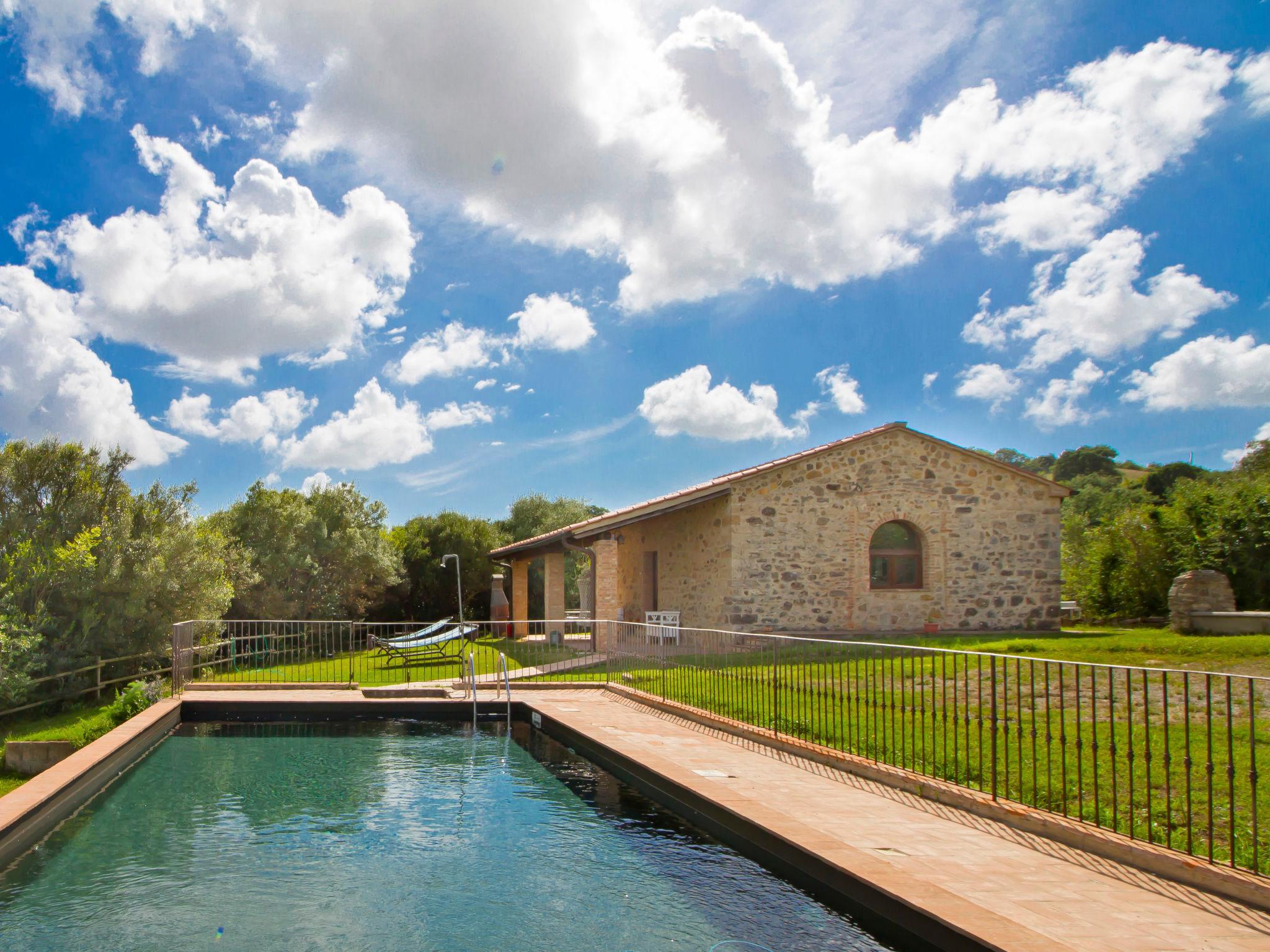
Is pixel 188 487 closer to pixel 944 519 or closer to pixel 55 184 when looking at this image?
pixel 55 184

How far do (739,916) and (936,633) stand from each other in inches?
555

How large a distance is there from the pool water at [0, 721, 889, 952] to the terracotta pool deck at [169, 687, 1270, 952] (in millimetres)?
371

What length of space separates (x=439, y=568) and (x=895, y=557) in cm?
1671

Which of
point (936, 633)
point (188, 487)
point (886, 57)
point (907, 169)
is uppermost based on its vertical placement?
point (886, 57)

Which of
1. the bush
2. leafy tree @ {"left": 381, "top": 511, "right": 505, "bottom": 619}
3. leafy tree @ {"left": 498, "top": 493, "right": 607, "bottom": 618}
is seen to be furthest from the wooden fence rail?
leafy tree @ {"left": 498, "top": 493, "right": 607, "bottom": 618}

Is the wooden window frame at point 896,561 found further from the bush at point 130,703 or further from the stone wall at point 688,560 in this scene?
the bush at point 130,703

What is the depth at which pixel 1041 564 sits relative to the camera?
18578mm

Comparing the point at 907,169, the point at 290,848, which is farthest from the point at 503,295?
the point at 290,848

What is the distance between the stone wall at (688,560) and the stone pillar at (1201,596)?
27.5 ft

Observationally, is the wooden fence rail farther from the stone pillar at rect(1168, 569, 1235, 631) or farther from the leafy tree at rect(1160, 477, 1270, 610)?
the leafy tree at rect(1160, 477, 1270, 610)

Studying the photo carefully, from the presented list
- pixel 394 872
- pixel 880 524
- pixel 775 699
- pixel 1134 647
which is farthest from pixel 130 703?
pixel 1134 647

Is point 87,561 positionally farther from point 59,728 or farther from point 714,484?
point 714,484

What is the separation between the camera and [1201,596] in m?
15.6

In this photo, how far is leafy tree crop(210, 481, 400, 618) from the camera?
23.1 meters
